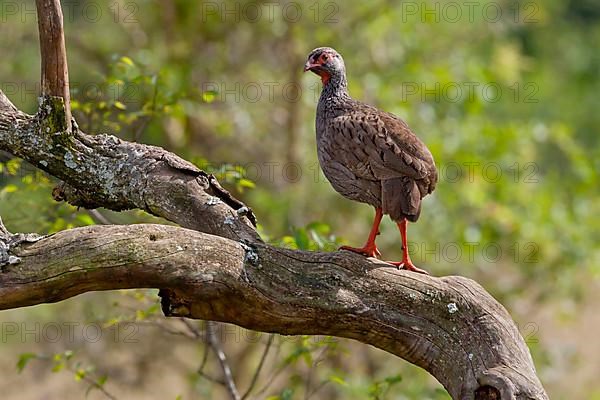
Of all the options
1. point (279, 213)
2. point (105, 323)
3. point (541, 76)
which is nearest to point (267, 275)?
point (105, 323)

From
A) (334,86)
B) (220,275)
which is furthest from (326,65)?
(220,275)

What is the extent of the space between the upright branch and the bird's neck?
5.54ft

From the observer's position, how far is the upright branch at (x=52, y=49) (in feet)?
11.8

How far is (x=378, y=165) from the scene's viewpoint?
Result: 4.27 meters

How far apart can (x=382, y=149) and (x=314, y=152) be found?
197 inches

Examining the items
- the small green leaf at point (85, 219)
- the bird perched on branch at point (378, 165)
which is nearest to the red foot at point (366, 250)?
the bird perched on branch at point (378, 165)

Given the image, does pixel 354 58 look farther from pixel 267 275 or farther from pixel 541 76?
pixel 267 275

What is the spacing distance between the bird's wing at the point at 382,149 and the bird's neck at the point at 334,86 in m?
0.53

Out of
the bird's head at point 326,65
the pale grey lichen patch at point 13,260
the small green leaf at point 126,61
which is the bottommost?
the pale grey lichen patch at point 13,260

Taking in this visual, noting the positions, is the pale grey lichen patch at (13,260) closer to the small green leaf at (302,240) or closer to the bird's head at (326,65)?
the small green leaf at (302,240)

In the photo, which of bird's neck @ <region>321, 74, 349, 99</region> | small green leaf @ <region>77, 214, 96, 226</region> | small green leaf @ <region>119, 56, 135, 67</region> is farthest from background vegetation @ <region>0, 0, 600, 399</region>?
bird's neck @ <region>321, 74, 349, 99</region>

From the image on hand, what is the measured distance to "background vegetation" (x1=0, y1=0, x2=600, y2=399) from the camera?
8766 millimetres

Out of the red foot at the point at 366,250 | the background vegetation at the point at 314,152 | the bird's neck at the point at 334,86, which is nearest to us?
the red foot at the point at 366,250

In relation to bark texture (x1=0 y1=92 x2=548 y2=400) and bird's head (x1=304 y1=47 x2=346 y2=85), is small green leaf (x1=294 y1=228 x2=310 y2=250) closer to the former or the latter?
bark texture (x1=0 y1=92 x2=548 y2=400)
